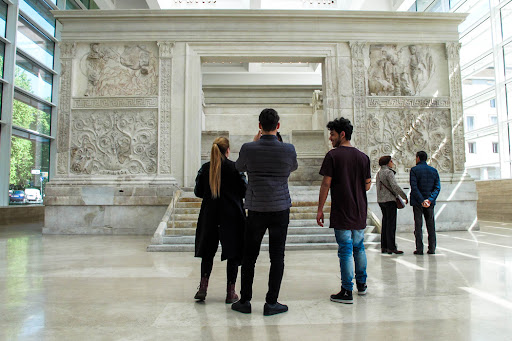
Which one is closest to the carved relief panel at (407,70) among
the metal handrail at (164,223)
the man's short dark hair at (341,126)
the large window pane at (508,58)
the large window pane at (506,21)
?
the large window pane at (508,58)

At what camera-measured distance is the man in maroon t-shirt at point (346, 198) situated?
3590 mm

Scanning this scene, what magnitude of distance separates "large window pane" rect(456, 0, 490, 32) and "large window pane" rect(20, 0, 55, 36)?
16.7 m

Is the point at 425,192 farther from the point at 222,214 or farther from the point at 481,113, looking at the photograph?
the point at 481,113

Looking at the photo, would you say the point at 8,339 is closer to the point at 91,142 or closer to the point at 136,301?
the point at 136,301

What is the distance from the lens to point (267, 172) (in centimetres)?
317

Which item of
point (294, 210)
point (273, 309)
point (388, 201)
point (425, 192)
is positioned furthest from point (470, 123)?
point (273, 309)

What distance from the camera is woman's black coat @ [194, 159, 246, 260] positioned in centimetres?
346

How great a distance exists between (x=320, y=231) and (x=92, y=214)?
619 cm

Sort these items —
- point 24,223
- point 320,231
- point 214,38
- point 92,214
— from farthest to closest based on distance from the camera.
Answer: point 24,223, point 214,38, point 92,214, point 320,231

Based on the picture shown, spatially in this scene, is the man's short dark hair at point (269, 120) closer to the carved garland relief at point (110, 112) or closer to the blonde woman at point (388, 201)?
the blonde woman at point (388, 201)

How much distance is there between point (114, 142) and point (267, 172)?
840 cm

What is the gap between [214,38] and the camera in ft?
35.4

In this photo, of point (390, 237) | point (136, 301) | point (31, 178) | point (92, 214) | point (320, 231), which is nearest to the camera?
point (136, 301)

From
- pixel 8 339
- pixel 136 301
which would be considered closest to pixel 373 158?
pixel 136 301
